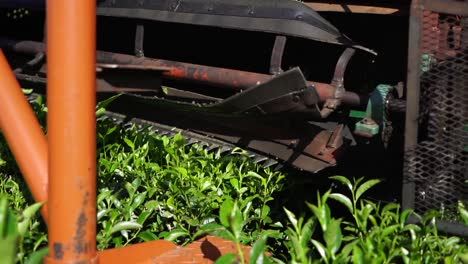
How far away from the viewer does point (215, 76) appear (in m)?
3.00

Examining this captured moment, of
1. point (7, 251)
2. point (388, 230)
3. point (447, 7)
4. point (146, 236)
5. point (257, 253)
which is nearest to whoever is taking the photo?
point (7, 251)

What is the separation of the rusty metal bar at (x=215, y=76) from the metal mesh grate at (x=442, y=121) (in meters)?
0.42

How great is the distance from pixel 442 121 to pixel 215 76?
1.01 m

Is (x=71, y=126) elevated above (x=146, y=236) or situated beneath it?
elevated above

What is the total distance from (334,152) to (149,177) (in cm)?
71

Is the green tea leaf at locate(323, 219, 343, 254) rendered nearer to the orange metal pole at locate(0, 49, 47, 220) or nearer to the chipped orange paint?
the orange metal pole at locate(0, 49, 47, 220)

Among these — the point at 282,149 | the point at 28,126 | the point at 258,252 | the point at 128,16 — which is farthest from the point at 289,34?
the point at 258,252

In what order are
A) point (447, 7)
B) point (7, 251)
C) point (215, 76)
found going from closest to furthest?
point (7, 251), point (447, 7), point (215, 76)

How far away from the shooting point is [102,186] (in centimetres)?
282

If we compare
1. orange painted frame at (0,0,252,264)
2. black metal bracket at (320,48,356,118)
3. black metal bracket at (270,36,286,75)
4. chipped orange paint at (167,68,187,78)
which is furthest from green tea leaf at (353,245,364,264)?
chipped orange paint at (167,68,187,78)

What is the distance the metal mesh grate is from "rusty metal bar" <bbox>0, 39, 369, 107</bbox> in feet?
1.38

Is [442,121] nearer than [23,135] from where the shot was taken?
No

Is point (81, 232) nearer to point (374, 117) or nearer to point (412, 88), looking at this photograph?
point (412, 88)

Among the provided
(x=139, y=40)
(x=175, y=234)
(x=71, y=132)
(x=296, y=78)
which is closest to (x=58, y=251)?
(x=71, y=132)
